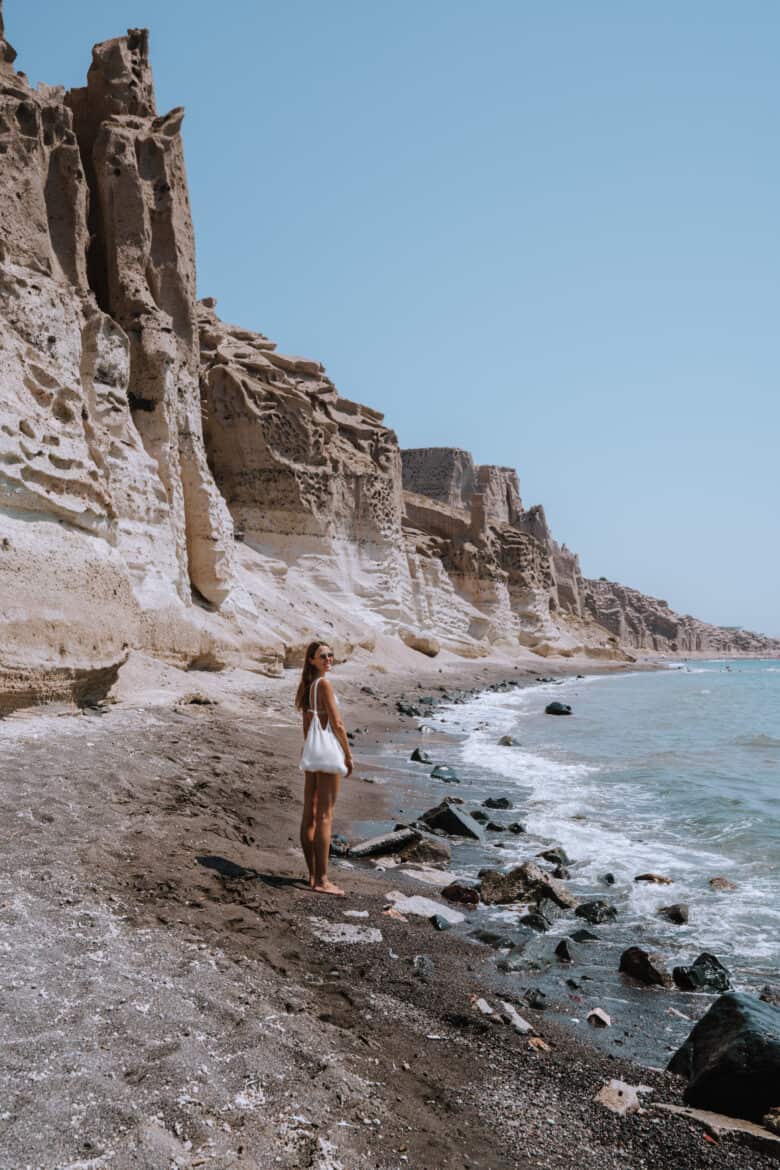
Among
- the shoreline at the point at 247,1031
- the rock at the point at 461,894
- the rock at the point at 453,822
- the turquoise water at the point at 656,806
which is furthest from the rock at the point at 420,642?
the shoreline at the point at 247,1031

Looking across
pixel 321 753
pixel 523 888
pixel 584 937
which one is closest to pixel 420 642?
pixel 523 888

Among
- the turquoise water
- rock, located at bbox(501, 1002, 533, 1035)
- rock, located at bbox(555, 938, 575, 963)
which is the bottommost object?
the turquoise water

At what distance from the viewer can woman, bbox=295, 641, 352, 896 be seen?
5.48 m

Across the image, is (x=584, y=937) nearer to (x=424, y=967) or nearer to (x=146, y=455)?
(x=424, y=967)

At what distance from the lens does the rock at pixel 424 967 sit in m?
4.24

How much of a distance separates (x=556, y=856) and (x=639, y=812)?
8.71 ft

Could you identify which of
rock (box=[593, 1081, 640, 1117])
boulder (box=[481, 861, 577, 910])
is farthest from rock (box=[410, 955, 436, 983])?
boulder (box=[481, 861, 577, 910])

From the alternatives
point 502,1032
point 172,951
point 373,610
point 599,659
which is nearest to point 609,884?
point 502,1032

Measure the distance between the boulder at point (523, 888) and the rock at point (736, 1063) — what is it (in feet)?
7.77

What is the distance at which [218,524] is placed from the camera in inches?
765

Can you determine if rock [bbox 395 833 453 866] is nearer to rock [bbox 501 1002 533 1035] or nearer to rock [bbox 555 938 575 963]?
rock [bbox 555 938 575 963]

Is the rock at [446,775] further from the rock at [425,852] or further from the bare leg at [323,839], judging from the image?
the bare leg at [323,839]

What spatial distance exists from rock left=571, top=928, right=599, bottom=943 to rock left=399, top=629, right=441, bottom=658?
2847cm

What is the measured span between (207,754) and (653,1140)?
6910 millimetres
